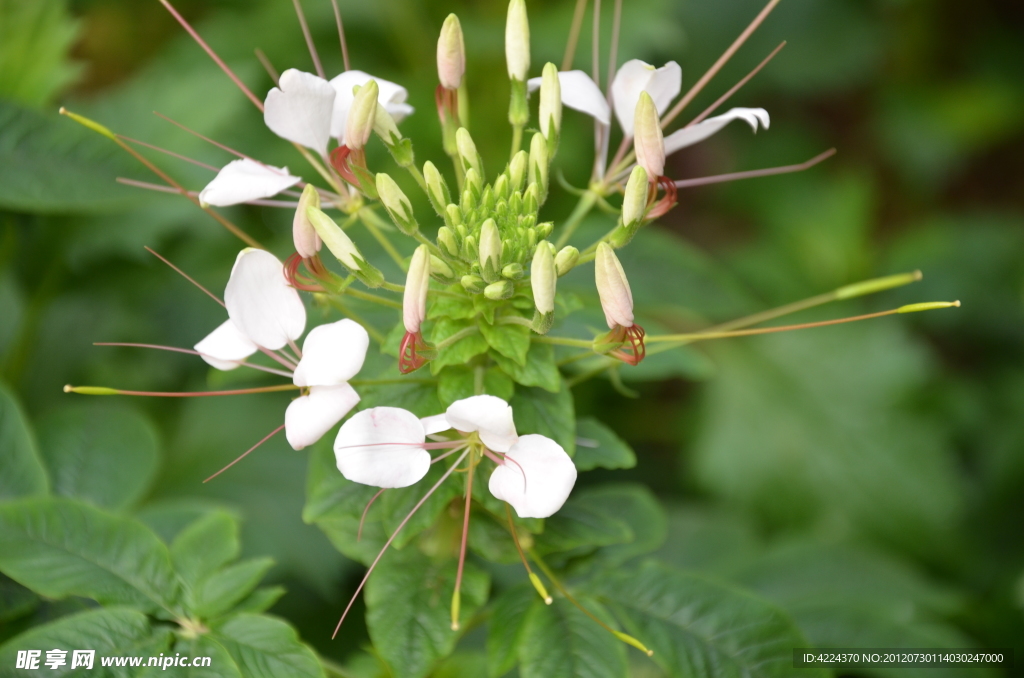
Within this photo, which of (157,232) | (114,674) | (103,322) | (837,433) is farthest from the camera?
(837,433)

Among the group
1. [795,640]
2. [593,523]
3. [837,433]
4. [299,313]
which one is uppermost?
[299,313]

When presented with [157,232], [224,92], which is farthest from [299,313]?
[224,92]

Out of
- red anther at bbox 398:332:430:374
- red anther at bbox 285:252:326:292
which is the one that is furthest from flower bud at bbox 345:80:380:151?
red anther at bbox 398:332:430:374

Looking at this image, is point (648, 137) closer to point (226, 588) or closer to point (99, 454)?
point (226, 588)

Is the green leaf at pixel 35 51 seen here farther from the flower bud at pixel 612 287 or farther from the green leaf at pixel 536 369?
the flower bud at pixel 612 287

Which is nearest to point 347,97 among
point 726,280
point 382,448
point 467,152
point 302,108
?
point 302,108

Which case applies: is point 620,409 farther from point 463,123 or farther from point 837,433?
point 463,123

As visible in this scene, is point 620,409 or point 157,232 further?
point 620,409

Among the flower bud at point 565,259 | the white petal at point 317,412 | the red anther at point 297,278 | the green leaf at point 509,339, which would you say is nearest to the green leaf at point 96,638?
the white petal at point 317,412
